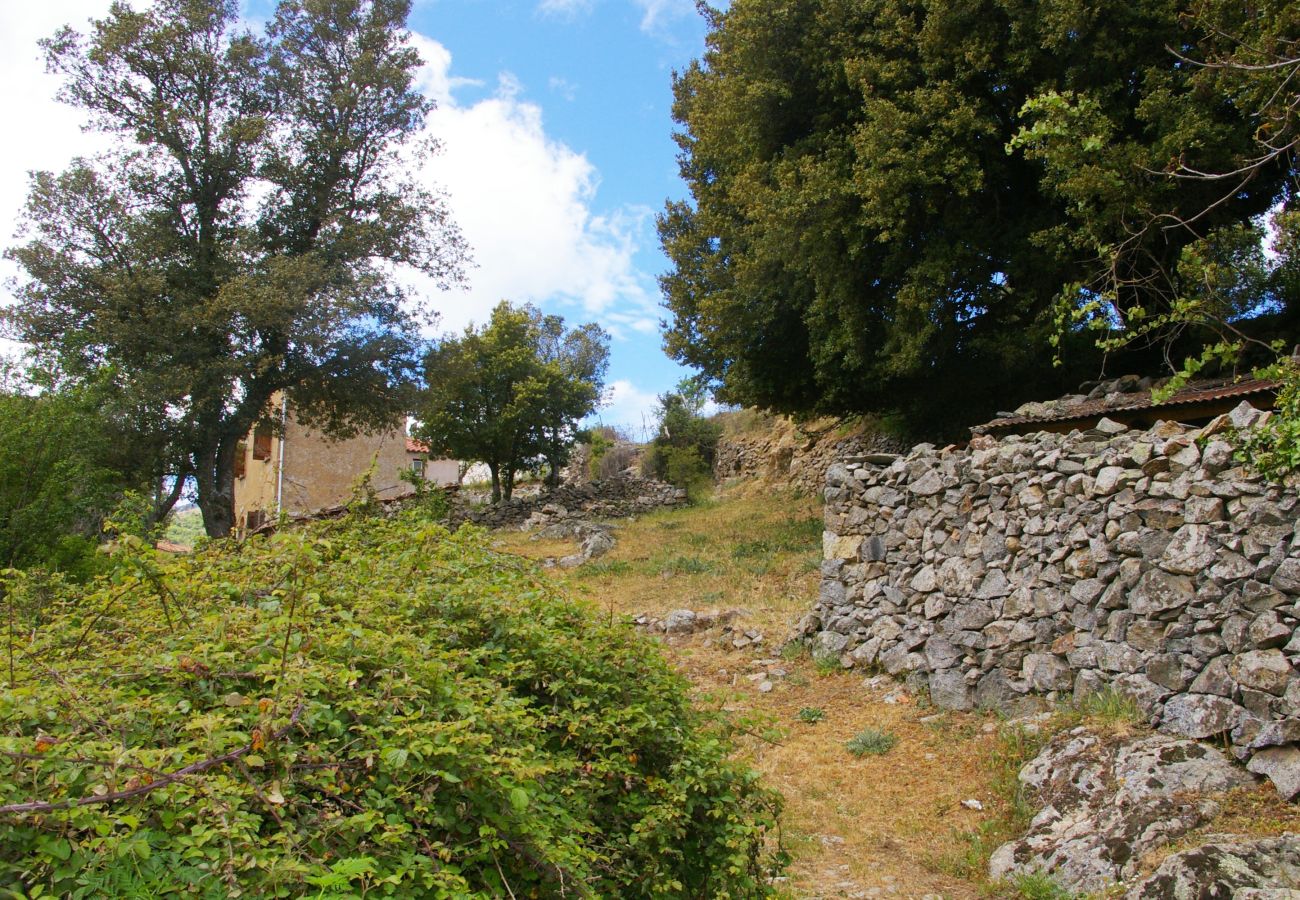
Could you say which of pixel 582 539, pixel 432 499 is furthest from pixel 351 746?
pixel 432 499

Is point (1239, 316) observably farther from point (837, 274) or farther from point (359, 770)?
point (359, 770)

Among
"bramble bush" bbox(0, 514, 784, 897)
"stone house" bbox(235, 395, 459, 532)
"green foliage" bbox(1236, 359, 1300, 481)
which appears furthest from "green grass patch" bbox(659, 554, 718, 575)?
"stone house" bbox(235, 395, 459, 532)

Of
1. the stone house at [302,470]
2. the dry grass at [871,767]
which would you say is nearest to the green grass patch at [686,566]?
the dry grass at [871,767]

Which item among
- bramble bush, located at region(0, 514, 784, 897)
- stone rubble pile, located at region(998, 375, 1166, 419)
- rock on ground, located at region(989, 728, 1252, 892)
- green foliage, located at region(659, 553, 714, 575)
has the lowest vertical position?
rock on ground, located at region(989, 728, 1252, 892)

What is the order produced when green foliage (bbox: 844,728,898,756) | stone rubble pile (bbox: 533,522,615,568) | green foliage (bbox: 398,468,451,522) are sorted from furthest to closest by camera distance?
green foliage (bbox: 398,468,451,522), stone rubble pile (bbox: 533,522,615,568), green foliage (bbox: 844,728,898,756)

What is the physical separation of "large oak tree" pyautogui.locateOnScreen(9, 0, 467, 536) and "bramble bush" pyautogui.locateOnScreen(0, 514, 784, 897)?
1326cm

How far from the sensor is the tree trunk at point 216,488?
1623 cm

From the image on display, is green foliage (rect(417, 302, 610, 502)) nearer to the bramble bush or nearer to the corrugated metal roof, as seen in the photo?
the corrugated metal roof

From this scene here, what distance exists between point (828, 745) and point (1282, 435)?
14.5ft

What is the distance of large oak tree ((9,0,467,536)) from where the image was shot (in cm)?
1497

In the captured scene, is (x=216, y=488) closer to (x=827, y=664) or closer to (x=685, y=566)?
(x=685, y=566)

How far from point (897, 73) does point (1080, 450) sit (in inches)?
269

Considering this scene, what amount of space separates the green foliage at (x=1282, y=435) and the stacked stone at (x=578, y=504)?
19315mm

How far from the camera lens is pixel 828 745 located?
727 cm
